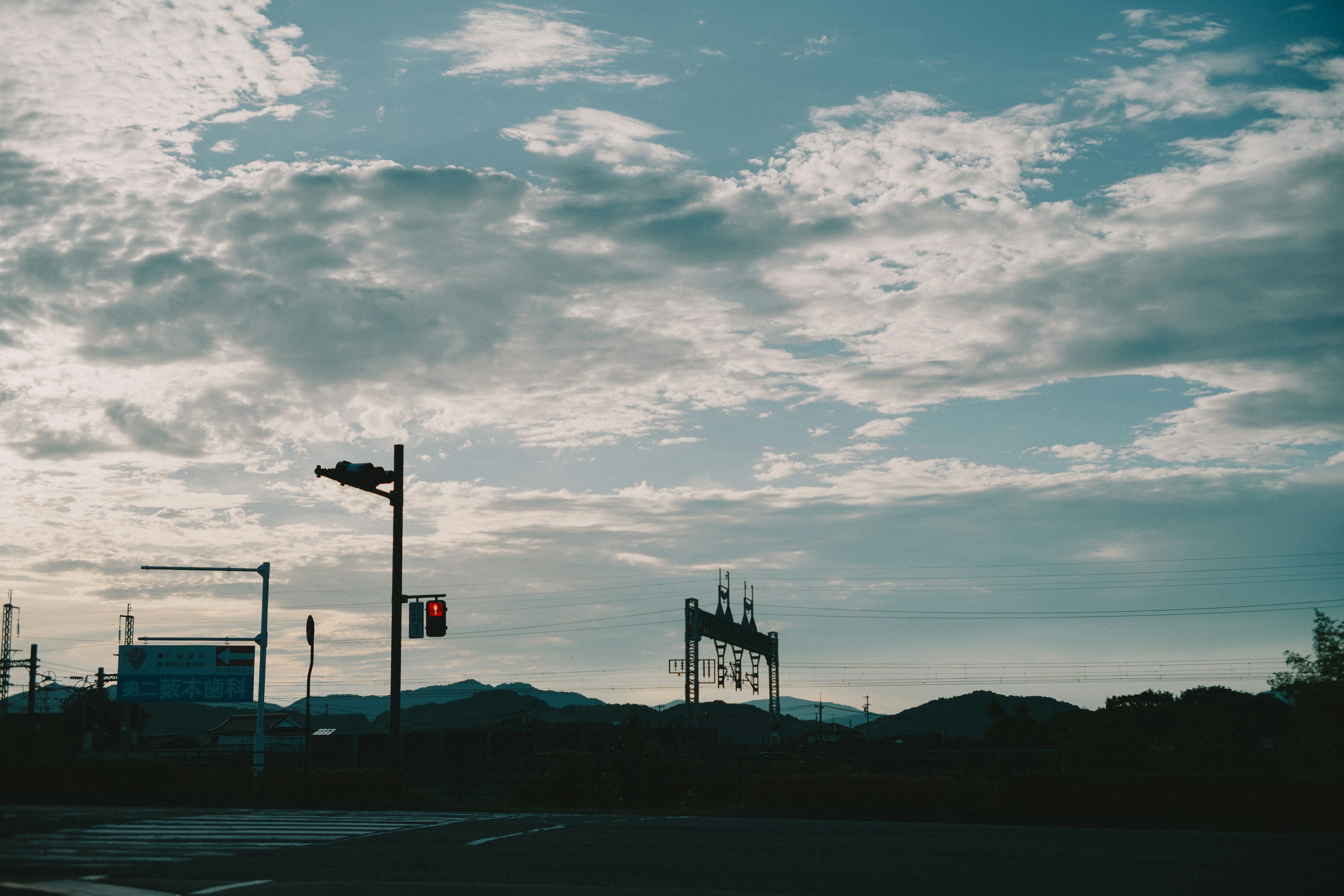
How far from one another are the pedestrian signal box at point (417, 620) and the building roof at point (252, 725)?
8017 cm

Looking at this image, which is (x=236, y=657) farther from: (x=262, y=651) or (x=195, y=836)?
(x=195, y=836)

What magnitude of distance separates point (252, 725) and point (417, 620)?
102173 millimetres

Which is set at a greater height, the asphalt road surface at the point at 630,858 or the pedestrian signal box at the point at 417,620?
the pedestrian signal box at the point at 417,620

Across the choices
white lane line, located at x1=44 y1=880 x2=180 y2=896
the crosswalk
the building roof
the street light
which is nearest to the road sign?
the street light

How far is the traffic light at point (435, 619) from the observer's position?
24078 mm

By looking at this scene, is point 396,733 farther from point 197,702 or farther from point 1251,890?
point 1251,890

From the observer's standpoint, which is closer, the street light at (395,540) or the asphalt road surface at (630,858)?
the asphalt road surface at (630,858)

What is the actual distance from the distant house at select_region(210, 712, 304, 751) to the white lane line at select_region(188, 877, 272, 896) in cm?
7752

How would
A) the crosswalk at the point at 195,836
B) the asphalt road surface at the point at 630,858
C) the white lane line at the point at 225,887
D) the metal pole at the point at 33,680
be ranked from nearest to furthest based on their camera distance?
the white lane line at the point at 225,887 → the asphalt road surface at the point at 630,858 → the crosswalk at the point at 195,836 → the metal pole at the point at 33,680

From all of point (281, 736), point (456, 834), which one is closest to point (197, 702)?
point (456, 834)

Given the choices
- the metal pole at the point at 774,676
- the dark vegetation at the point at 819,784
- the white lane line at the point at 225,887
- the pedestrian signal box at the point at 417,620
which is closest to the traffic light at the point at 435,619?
the pedestrian signal box at the point at 417,620

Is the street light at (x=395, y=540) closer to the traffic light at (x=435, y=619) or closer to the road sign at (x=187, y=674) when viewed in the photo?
the traffic light at (x=435, y=619)

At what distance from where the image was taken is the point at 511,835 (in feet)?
50.9

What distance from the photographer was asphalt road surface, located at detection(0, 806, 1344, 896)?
420 inches
